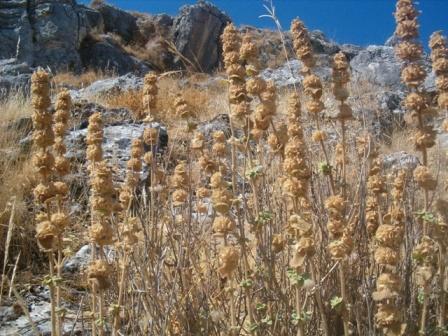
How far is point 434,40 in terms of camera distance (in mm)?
1149

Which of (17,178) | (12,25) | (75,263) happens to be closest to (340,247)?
(75,263)

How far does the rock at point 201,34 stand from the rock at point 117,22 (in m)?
1.96

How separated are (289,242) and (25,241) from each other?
1.74 meters

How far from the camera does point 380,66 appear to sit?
897cm

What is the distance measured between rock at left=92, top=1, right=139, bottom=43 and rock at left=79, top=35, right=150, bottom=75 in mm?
2734

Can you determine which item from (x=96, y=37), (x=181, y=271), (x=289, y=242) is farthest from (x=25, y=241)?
(x=96, y=37)

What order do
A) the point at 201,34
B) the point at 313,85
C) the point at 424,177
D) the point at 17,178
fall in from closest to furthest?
1. the point at 424,177
2. the point at 313,85
3. the point at 17,178
4. the point at 201,34

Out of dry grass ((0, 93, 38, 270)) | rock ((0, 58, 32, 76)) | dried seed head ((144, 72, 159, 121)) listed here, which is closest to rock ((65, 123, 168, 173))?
dry grass ((0, 93, 38, 270))

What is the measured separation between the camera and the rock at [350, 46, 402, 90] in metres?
8.38

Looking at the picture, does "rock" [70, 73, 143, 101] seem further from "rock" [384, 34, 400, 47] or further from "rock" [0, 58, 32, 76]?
"rock" [384, 34, 400, 47]

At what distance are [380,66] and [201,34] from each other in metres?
7.40

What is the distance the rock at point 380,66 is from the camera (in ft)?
27.5

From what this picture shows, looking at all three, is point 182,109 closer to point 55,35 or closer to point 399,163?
point 399,163

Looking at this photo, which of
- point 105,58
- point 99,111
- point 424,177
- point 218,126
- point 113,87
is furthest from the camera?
point 105,58
